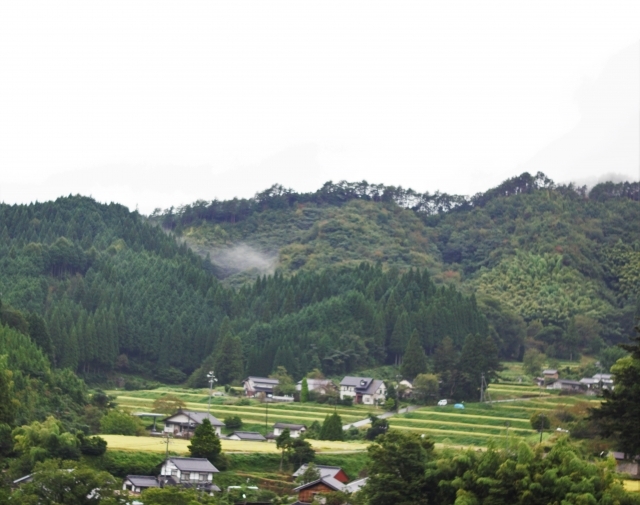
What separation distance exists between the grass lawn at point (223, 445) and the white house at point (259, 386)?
15620 mm

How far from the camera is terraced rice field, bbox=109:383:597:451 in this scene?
55219 mm

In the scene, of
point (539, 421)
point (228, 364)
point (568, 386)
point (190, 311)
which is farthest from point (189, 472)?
point (190, 311)

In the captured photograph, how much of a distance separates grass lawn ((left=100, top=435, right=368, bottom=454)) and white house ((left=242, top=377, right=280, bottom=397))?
15.6m

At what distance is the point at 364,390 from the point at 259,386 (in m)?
6.19

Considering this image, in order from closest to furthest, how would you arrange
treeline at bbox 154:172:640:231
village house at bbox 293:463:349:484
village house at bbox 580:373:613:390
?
village house at bbox 293:463:349:484 → village house at bbox 580:373:613:390 → treeline at bbox 154:172:640:231

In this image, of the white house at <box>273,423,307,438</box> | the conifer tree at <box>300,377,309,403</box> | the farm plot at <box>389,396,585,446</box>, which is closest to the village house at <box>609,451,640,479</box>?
the farm plot at <box>389,396,585,446</box>

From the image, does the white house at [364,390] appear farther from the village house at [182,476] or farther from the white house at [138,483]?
the white house at [138,483]

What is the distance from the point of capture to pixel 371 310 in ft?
268

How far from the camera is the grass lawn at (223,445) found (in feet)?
156

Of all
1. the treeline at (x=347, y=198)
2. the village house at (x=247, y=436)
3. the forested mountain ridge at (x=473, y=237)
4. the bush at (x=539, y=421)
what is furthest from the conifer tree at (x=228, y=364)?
the treeline at (x=347, y=198)

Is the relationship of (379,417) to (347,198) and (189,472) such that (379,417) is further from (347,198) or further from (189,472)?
(347,198)

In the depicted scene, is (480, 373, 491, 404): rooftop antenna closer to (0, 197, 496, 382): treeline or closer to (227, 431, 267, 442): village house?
(0, 197, 496, 382): treeline

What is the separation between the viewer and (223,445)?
51312 millimetres

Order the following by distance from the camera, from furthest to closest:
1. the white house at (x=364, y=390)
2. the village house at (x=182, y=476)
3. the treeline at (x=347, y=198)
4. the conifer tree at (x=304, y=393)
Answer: the treeline at (x=347, y=198) < the white house at (x=364, y=390) < the conifer tree at (x=304, y=393) < the village house at (x=182, y=476)
